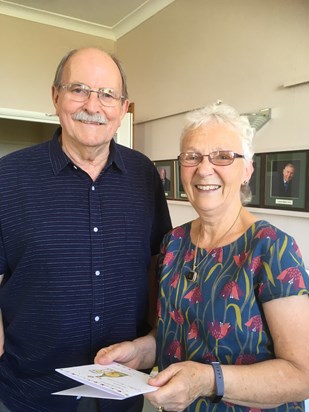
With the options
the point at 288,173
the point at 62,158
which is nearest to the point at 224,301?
the point at 62,158

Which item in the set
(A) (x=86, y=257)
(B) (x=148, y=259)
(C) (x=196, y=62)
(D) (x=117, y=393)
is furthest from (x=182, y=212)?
(D) (x=117, y=393)

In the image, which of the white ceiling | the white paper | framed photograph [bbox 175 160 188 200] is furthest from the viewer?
the white ceiling

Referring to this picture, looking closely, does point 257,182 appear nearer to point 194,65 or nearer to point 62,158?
point 194,65

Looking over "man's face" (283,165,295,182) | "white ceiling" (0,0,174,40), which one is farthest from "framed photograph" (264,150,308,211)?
"white ceiling" (0,0,174,40)

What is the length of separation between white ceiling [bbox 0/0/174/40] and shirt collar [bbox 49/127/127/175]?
206 centimetres

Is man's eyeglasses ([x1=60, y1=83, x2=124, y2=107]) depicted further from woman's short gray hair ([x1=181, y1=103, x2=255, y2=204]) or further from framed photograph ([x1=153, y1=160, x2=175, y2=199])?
framed photograph ([x1=153, y1=160, x2=175, y2=199])

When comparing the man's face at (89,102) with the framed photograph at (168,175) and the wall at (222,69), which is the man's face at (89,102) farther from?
the framed photograph at (168,175)

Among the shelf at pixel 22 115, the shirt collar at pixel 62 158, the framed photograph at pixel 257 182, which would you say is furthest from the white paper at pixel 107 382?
the shelf at pixel 22 115

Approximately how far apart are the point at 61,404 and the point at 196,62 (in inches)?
85.8

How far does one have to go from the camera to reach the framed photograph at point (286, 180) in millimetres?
1830

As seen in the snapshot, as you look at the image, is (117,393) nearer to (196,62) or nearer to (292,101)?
(292,101)

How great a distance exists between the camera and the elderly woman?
0.84 m

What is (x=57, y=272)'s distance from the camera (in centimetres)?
112

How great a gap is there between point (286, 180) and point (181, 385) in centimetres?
136
